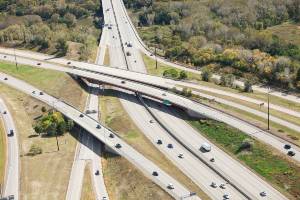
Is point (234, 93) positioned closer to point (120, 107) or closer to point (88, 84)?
point (120, 107)

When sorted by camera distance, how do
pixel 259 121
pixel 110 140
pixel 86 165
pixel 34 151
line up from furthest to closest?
pixel 259 121
pixel 110 140
pixel 34 151
pixel 86 165

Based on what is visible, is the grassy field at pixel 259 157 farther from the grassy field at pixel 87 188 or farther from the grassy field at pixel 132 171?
the grassy field at pixel 87 188

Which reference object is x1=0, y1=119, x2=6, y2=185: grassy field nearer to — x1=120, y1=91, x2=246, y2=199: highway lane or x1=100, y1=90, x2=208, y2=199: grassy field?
x1=100, y1=90, x2=208, y2=199: grassy field

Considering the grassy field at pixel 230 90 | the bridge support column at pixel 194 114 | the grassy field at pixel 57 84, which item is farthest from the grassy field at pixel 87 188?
the grassy field at pixel 230 90

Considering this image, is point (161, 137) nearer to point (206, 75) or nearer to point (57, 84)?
point (206, 75)

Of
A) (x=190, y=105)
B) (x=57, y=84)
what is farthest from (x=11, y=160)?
(x=190, y=105)

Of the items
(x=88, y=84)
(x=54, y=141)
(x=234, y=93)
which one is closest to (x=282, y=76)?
(x=234, y=93)

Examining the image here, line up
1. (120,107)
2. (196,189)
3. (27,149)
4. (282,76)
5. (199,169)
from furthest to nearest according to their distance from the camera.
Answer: (282,76) → (120,107) → (27,149) → (199,169) → (196,189)
